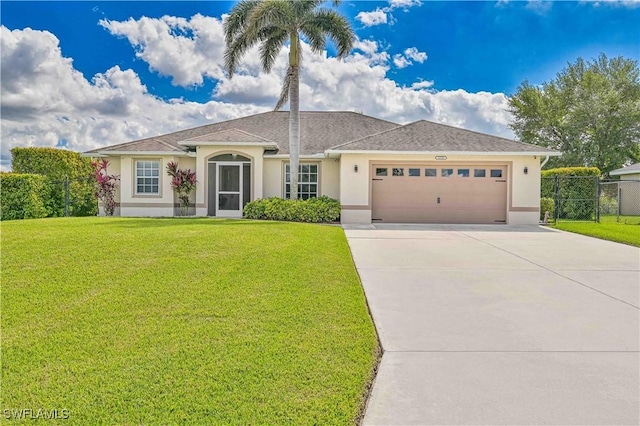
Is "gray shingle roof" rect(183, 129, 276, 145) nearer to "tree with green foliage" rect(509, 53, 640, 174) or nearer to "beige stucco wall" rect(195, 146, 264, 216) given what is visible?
"beige stucco wall" rect(195, 146, 264, 216)

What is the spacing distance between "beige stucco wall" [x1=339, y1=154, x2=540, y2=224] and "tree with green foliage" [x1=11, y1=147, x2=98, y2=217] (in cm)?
1136

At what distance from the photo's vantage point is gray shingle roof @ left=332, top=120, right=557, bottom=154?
16000mm

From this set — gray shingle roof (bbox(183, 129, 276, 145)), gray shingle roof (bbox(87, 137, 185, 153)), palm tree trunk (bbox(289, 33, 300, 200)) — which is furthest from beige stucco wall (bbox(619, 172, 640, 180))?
gray shingle roof (bbox(87, 137, 185, 153))

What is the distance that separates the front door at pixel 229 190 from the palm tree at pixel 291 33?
2.61 metres

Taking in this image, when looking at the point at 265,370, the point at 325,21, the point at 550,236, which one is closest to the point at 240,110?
the point at 325,21

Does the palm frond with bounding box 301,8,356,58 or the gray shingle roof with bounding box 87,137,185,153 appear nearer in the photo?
the palm frond with bounding box 301,8,356,58

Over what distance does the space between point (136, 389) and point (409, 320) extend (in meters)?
2.99

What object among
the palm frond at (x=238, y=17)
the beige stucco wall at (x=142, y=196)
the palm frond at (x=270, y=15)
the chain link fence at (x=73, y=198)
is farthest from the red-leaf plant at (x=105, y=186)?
the palm frond at (x=270, y=15)

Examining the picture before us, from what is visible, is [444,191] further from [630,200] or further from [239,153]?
[630,200]

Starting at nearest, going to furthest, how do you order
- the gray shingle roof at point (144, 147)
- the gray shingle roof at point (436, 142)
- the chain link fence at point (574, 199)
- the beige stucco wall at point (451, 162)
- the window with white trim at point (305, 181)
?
the gray shingle roof at point (436, 142), the beige stucco wall at point (451, 162), the gray shingle roof at point (144, 147), the chain link fence at point (574, 199), the window with white trim at point (305, 181)

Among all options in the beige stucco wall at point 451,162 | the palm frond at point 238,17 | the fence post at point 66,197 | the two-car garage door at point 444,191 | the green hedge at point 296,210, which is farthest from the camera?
the fence post at point 66,197

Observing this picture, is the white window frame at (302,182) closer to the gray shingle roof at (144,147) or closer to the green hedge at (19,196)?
the gray shingle roof at (144,147)

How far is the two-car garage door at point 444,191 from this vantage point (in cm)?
1645

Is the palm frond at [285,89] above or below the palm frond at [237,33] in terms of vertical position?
below
